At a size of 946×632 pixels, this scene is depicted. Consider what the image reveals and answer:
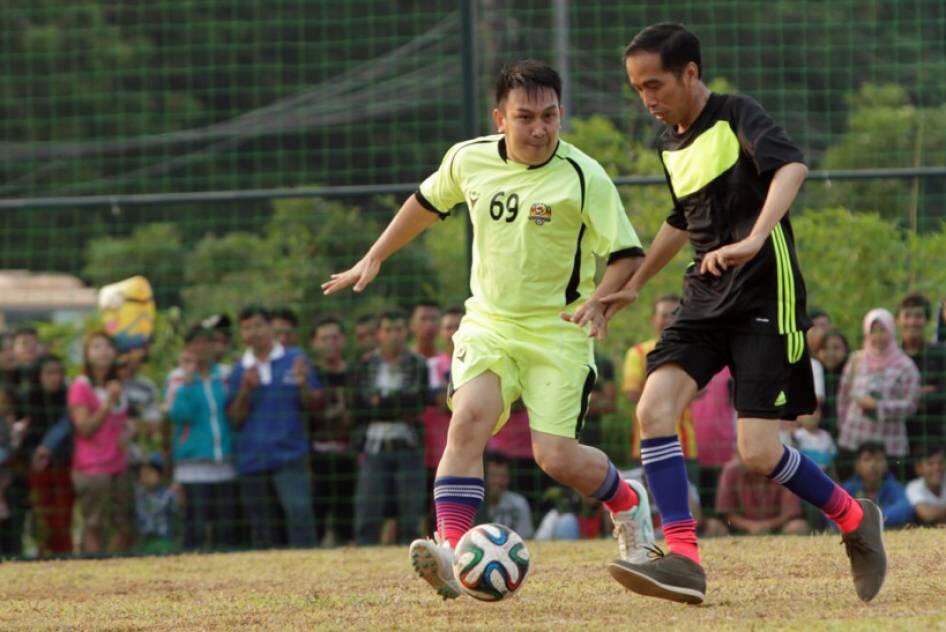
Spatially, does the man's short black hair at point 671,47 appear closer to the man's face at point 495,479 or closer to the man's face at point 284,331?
the man's face at point 495,479

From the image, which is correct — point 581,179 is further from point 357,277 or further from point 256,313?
point 256,313

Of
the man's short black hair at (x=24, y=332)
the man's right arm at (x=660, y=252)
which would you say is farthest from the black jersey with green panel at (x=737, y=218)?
the man's short black hair at (x=24, y=332)

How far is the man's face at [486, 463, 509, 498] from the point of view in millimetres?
10562

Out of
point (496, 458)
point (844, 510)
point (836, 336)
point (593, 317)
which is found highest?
point (593, 317)

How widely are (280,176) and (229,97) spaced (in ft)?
5.79

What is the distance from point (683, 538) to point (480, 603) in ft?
2.65

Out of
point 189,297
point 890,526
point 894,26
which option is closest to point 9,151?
point 189,297

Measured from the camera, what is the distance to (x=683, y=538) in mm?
5836

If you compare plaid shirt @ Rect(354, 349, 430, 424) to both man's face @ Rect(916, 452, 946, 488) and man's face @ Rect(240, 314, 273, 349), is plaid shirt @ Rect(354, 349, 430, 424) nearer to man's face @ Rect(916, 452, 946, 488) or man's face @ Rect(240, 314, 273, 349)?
man's face @ Rect(240, 314, 273, 349)

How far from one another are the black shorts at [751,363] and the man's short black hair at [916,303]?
187 inches

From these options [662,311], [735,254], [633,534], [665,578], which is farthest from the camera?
[662,311]

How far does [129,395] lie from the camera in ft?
36.4

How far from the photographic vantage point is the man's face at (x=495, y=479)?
34.7ft

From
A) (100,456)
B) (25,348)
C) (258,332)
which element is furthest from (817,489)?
(25,348)
